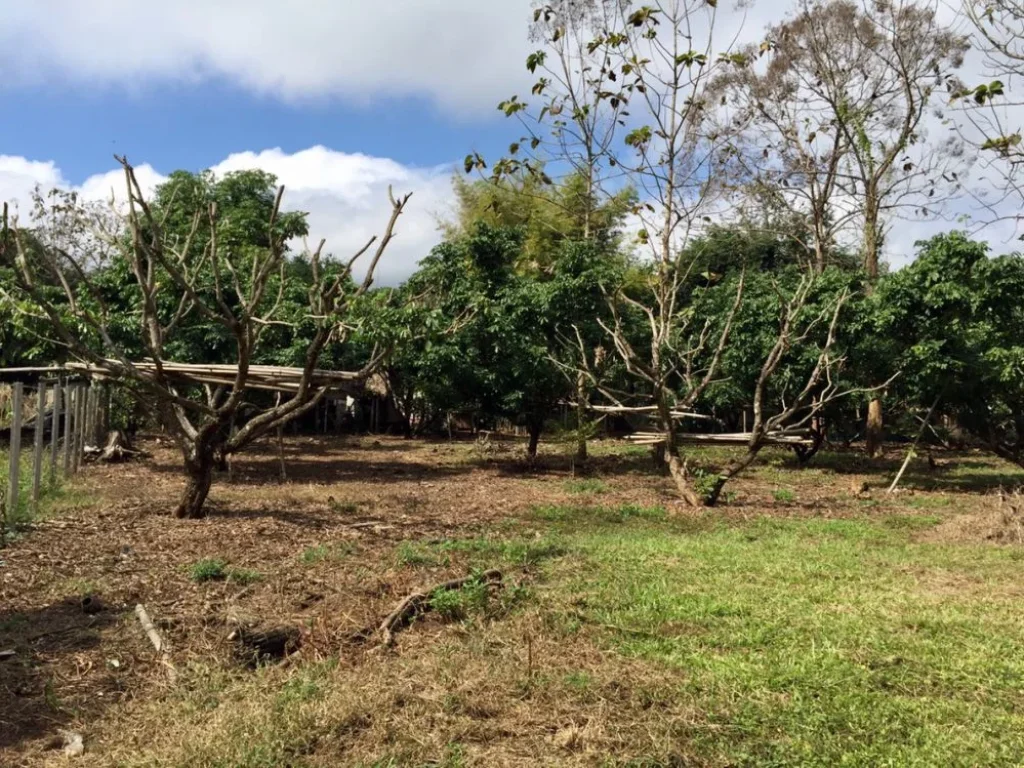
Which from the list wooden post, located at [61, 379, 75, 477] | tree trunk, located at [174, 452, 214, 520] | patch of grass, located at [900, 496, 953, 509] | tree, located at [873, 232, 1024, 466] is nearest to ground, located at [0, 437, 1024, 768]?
tree trunk, located at [174, 452, 214, 520]

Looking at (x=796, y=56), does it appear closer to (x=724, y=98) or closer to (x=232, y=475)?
(x=724, y=98)

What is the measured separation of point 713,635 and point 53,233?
28.1 m

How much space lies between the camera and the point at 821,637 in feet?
17.3

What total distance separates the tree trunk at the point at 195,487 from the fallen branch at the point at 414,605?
4.21 meters

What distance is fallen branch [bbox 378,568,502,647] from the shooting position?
5250 millimetres

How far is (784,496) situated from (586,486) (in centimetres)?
302

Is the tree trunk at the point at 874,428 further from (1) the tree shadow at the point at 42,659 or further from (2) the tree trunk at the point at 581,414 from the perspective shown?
(1) the tree shadow at the point at 42,659

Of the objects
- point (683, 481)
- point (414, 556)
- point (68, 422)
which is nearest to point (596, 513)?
point (683, 481)

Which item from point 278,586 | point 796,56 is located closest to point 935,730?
point 278,586

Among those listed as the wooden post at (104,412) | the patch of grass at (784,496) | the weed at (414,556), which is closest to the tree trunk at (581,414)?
the patch of grass at (784,496)

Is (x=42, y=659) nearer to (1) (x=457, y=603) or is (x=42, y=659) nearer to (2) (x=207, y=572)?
(2) (x=207, y=572)

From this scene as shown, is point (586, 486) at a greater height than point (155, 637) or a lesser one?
greater

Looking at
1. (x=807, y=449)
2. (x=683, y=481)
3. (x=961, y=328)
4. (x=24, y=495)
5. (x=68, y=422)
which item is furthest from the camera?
(x=807, y=449)

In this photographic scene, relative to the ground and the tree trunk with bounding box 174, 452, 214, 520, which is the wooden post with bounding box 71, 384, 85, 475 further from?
the tree trunk with bounding box 174, 452, 214, 520
